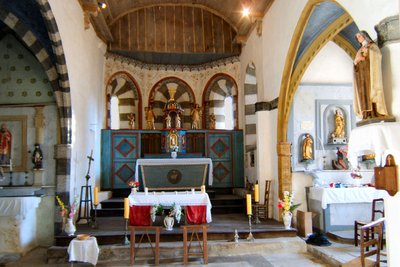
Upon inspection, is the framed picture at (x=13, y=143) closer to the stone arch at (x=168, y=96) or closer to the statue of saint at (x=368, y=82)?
the stone arch at (x=168, y=96)

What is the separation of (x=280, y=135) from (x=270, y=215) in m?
1.89

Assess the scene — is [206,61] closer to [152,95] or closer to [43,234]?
[152,95]

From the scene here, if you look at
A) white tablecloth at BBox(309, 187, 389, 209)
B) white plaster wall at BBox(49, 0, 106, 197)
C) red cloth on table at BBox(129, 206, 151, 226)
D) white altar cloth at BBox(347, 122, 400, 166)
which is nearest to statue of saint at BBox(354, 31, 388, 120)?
white altar cloth at BBox(347, 122, 400, 166)

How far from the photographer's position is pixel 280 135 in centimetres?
792

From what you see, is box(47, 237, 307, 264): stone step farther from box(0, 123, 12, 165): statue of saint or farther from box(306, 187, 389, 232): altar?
box(0, 123, 12, 165): statue of saint

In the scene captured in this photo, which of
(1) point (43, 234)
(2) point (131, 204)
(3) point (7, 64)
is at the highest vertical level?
(3) point (7, 64)

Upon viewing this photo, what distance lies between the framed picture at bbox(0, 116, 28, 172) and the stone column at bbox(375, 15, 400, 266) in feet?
20.9

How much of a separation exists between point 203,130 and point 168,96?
210 cm

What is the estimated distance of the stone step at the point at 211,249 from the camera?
6.09m

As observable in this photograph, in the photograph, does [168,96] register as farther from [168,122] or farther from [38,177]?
[38,177]

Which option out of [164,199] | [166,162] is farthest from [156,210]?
[166,162]

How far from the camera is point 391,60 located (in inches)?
160

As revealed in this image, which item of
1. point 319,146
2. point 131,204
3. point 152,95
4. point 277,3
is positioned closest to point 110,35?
point 152,95

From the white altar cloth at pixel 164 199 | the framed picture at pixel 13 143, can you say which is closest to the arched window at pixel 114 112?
the framed picture at pixel 13 143
